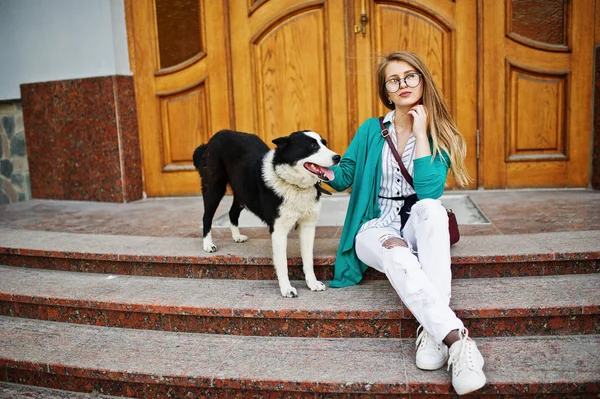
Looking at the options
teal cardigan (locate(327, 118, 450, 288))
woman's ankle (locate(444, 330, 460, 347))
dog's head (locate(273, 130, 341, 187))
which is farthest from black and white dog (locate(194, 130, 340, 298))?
woman's ankle (locate(444, 330, 460, 347))

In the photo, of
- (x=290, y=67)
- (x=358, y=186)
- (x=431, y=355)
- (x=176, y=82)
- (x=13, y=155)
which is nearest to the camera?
(x=431, y=355)

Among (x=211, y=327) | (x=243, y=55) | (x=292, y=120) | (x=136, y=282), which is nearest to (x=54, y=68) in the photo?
(x=243, y=55)

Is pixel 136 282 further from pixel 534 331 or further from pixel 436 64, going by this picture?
pixel 436 64

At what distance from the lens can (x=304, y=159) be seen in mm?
2783

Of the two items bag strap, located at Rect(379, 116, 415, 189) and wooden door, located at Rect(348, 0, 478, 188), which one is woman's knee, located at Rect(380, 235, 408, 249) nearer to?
bag strap, located at Rect(379, 116, 415, 189)

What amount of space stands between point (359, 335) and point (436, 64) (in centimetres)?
277

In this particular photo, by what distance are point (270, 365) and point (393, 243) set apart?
0.82m

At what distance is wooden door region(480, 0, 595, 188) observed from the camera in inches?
176

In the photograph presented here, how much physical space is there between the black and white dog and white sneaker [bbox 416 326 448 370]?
768 mm

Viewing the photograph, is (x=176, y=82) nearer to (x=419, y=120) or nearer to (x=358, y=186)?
(x=358, y=186)

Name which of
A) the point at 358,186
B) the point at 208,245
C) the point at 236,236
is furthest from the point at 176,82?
the point at 358,186

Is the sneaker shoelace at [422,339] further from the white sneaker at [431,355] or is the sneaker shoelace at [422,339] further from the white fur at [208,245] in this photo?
the white fur at [208,245]

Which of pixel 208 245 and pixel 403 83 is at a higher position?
pixel 403 83

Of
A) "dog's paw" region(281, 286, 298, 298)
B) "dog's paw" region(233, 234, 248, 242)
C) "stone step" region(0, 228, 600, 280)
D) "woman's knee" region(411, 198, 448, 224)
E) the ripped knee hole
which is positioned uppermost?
"woman's knee" region(411, 198, 448, 224)
